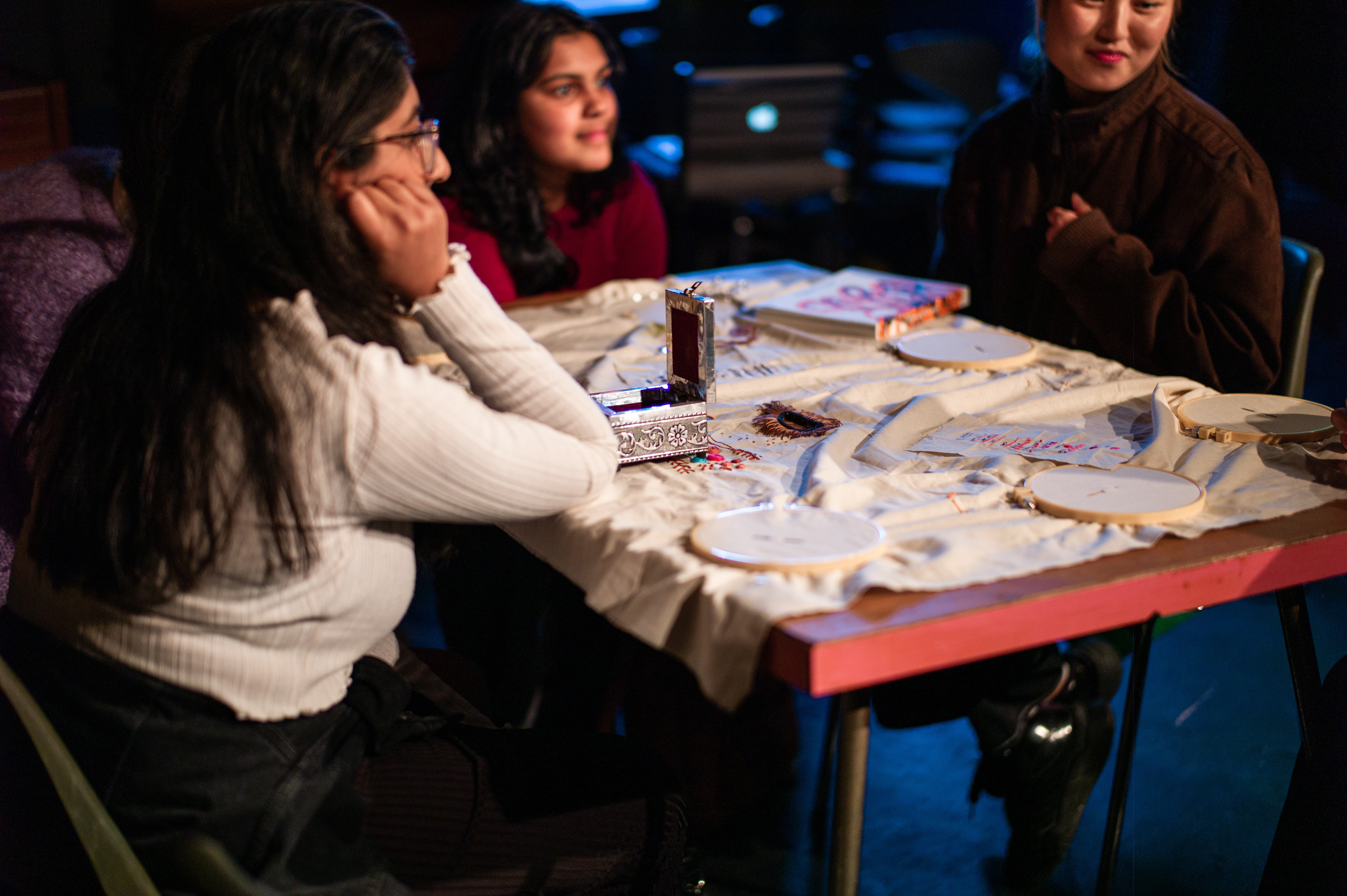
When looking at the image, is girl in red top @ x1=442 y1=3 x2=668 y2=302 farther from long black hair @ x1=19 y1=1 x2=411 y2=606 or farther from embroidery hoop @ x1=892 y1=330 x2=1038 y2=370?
long black hair @ x1=19 y1=1 x2=411 y2=606

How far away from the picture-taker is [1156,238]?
1.98 meters

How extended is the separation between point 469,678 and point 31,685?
0.57 m

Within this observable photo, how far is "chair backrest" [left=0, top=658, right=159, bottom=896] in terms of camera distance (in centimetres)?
90

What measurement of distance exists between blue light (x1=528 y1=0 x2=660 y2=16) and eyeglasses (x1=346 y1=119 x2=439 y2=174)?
14.9 ft

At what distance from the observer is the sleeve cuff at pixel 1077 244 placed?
6.35 feet

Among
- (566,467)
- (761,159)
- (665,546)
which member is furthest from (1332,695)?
(761,159)

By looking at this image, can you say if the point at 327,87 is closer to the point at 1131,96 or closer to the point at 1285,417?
the point at 1285,417

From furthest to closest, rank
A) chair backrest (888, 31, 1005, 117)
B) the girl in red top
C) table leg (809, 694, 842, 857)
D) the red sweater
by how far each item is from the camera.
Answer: chair backrest (888, 31, 1005, 117) → the red sweater → the girl in red top → table leg (809, 694, 842, 857)

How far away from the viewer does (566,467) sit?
3.69ft

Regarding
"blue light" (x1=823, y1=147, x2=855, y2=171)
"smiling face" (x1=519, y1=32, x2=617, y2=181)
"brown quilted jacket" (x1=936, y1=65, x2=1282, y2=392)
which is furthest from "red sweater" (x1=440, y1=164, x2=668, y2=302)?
"blue light" (x1=823, y1=147, x2=855, y2=171)

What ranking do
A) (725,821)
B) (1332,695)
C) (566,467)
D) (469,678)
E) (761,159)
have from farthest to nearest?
(761,159) < (725,821) < (469,678) < (1332,695) < (566,467)

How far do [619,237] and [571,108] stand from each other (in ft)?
1.12

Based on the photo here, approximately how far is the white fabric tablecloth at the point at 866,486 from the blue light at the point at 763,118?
260cm

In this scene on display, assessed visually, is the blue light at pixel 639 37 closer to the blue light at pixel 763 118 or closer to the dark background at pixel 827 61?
the dark background at pixel 827 61
